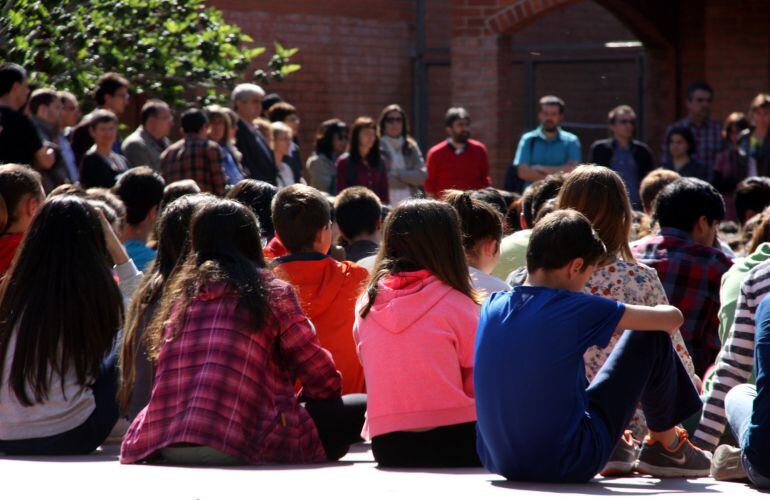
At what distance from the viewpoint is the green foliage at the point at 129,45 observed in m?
9.70

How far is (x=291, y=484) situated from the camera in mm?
4551

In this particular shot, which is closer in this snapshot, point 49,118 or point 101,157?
point 49,118

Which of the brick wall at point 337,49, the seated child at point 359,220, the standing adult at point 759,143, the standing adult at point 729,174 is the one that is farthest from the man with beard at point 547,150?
the seated child at point 359,220

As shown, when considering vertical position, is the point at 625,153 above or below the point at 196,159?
below

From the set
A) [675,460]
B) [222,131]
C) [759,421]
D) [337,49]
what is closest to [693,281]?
[675,460]

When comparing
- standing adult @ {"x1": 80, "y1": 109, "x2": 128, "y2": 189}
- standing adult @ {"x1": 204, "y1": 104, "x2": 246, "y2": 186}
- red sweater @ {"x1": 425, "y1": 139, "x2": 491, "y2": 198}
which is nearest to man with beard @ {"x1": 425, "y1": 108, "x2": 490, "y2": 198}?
red sweater @ {"x1": 425, "y1": 139, "x2": 491, "y2": 198}

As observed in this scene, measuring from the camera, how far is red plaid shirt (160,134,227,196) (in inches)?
393

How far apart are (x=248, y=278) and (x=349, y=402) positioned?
703mm

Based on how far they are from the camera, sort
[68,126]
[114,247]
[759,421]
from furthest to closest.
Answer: [68,126] < [114,247] < [759,421]

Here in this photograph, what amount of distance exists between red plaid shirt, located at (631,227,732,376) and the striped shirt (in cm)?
122

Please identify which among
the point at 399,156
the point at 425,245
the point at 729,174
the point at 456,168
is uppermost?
the point at 425,245

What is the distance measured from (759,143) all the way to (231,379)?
929 centimetres

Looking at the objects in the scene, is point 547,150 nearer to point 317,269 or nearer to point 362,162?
point 362,162

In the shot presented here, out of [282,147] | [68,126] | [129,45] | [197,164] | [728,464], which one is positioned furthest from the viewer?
[282,147]
